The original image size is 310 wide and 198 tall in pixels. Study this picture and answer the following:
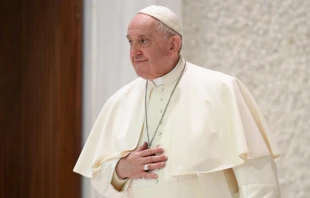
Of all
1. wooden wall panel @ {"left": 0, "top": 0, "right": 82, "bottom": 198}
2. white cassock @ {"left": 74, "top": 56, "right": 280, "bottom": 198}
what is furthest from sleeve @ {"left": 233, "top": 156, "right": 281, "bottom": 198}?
wooden wall panel @ {"left": 0, "top": 0, "right": 82, "bottom": 198}

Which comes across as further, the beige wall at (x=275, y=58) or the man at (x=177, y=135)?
the beige wall at (x=275, y=58)

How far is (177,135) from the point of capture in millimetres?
2047

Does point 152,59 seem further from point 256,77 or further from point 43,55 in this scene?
point 43,55

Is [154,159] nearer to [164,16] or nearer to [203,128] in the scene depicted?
[203,128]

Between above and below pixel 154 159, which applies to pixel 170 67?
above

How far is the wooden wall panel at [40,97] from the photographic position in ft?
10.8

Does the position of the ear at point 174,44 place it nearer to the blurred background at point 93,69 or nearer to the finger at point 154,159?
the finger at point 154,159

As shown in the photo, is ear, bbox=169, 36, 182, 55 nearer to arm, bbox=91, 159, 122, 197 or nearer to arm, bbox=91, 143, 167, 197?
arm, bbox=91, 143, 167, 197

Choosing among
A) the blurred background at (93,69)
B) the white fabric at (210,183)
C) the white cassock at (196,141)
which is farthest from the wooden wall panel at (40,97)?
the white fabric at (210,183)

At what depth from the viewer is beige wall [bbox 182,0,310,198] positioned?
261 centimetres

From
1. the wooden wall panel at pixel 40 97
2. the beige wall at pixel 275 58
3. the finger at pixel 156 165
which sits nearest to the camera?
the finger at pixel 156 165

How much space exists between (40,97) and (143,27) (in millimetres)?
1573

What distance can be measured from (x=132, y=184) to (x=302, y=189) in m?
0.91

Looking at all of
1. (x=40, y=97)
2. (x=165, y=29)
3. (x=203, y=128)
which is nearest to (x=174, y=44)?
(x=165, y=29)
